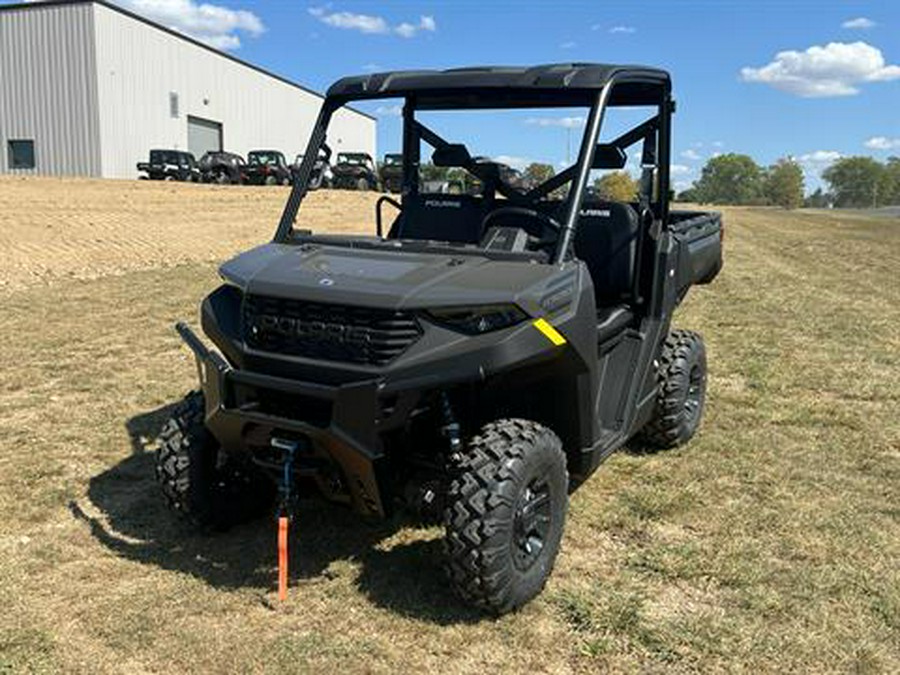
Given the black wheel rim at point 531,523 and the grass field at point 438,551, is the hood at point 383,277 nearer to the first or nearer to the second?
the black wheel rim at point 531,523

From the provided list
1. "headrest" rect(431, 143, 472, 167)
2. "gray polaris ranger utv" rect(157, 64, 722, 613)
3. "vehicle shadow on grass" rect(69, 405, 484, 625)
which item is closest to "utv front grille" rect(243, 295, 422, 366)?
"gray polaris ranger utv" rect(157, 64, 722, 613)

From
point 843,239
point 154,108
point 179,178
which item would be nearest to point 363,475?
point 843,239

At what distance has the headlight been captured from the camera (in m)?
3.26

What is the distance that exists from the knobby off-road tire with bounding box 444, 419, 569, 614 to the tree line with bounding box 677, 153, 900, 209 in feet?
377

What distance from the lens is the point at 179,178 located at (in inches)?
1383

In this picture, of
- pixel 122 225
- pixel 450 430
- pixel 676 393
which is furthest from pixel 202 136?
pixel 450 430

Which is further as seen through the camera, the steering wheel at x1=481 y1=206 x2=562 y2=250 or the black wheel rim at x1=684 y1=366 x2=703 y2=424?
the black wheel rim at x1=684 y1=366 x2=703 y2=424

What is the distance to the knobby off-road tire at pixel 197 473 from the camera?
3943mm

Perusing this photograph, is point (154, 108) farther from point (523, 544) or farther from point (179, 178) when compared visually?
point (523, 544)

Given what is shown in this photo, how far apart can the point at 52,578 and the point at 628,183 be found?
3.17 metres

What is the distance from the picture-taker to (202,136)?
1833 inches

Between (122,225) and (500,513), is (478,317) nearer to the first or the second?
(500,513)

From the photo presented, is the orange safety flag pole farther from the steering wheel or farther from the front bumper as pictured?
the steering wheel

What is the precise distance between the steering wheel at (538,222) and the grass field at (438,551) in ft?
4.38
